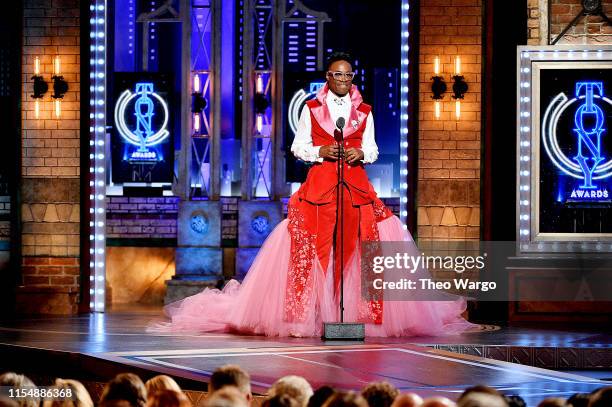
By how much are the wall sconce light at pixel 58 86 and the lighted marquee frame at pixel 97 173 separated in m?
0.24

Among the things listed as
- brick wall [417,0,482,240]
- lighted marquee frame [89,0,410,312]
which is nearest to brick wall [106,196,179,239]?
lighted marquee frame [89,0,410,312]

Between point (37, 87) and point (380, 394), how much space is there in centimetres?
650

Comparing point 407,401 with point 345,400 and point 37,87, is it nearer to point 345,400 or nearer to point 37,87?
point 345,400

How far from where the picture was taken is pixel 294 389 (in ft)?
9.62

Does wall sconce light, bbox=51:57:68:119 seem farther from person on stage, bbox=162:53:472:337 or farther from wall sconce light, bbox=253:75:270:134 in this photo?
person on stage, bbox=162:53:472:337

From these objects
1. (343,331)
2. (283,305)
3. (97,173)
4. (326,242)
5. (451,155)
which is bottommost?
(343,331)

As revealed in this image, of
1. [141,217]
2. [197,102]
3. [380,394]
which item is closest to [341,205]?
[380,394]

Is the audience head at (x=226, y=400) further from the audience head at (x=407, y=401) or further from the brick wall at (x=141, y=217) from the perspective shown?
the brick wall at (x=141, y=217)

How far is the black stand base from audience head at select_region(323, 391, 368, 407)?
3.33 metres

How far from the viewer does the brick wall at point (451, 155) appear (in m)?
8.48

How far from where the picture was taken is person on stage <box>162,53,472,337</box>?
6320mm

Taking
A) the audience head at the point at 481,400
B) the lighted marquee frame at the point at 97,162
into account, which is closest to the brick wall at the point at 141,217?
the lighted marquee frame at the point at 97,162

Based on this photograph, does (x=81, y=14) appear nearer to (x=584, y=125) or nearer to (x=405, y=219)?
(x=405, y=219)

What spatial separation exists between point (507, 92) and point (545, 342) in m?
2.78
